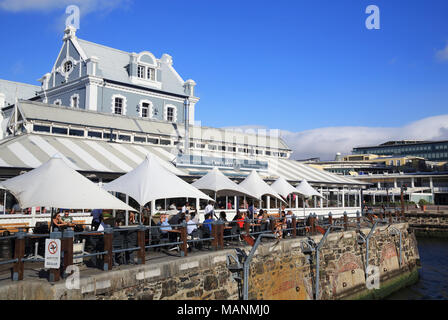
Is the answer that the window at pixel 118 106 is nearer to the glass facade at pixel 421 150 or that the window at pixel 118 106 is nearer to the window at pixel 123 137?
the window at pixel 123 137

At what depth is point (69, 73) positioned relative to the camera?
1242 inches

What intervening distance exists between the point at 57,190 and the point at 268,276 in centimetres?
643

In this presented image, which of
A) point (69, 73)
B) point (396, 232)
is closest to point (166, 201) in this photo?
point (396, 232)

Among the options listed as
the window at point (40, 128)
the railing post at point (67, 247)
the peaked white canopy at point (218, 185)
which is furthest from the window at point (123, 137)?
the railing post at point (67, 247)

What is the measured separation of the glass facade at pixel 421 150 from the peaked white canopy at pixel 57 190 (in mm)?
112095

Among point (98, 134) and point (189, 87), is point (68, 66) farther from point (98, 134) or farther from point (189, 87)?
point (98, 134)

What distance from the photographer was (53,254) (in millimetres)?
6945

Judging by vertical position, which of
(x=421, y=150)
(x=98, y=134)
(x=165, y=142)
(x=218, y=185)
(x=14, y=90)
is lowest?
(x=218, y=185)

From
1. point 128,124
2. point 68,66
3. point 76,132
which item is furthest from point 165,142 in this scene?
point 68,66

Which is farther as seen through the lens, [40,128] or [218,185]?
[40,128]

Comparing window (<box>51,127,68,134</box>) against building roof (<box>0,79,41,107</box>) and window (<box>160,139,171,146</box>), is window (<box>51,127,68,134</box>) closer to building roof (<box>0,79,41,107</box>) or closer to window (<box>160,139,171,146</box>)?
window (<box>160,139,171,146</box>)

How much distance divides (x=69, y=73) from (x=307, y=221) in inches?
966

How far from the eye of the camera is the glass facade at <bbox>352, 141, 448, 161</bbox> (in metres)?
103
